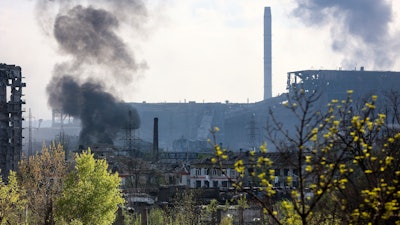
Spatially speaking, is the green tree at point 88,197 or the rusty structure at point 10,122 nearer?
the green tree at point 88,197

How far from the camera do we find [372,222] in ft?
39.7

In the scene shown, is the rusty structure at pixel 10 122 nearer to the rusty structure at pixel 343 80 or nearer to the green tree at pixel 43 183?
the green tree at pixel 43 183

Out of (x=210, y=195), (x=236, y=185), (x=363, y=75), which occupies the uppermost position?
(x=363, y=75)

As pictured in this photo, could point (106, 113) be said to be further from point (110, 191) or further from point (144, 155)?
point (110, 191)

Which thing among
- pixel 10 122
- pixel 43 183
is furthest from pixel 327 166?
pixel 10 122

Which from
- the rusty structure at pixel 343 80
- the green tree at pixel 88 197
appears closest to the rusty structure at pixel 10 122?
the green tree at pixel 88 197

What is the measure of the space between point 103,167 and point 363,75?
159858mm

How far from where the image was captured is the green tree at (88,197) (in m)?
33.5

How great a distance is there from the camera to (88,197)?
33.4 metres

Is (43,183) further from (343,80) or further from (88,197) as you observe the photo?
(343,80)

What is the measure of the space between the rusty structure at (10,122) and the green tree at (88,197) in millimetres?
32890

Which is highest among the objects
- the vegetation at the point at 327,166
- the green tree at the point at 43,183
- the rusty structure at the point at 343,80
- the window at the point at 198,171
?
the rusty structure at the point at 343,80

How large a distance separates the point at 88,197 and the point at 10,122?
124 feet

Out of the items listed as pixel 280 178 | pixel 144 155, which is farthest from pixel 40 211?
pixel 144 155
